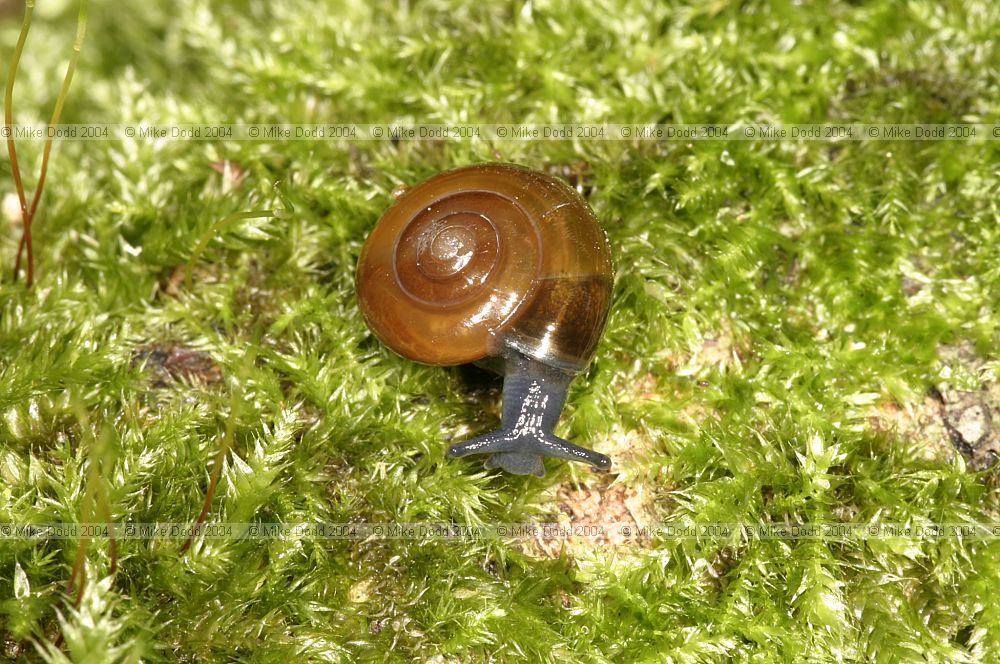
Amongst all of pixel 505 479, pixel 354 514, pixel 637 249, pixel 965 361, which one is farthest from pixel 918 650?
pixel 354 514

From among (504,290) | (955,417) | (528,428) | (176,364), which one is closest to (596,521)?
(528,428)

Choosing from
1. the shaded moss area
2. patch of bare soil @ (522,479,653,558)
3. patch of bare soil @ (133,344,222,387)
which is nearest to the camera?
the shaded moss area

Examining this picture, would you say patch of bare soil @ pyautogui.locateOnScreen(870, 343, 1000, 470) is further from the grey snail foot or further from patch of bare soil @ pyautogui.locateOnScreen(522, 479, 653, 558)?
the grey snail foot

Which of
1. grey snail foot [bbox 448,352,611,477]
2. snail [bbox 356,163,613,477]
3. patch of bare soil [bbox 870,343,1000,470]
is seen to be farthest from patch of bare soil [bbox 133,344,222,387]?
patch of bare soil [bbox 870,343,1000,470]

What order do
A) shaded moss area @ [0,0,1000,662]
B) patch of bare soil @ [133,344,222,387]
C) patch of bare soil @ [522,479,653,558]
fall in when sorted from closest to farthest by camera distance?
shaded moss area @ [0,0,1000,662] < patch of bare soil @ [522,479,653,558] < patch of bare soil @ [133,344,222,387]

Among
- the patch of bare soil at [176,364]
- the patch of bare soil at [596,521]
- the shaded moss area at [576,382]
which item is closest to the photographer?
the shaded moss area at [576,382]

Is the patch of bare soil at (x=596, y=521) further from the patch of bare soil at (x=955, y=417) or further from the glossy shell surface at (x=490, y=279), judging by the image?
the patch of bare soil at (x=955, y=417)

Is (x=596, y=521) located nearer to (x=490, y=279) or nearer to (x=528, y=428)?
(x=528, y=428)

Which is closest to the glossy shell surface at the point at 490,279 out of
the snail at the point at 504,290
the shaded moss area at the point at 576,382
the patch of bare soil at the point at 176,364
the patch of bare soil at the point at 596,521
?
the snail at the point at 504,290
